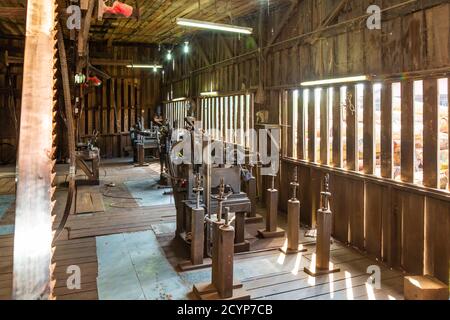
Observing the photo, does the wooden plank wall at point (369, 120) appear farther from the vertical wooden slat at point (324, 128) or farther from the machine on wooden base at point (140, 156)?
the machine on wooden base at point (140, 156)

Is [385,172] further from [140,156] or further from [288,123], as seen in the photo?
[140,156]

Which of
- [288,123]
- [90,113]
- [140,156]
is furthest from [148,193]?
[90,113]

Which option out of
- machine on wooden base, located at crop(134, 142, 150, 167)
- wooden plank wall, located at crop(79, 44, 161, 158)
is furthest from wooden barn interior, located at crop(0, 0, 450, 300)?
wooden plank wall, located at crop(79, 44, 161, 158)

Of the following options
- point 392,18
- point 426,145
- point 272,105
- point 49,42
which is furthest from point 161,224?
point 49,42

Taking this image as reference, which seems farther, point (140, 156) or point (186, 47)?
point (186, 47)

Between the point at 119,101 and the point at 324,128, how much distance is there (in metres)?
11.1

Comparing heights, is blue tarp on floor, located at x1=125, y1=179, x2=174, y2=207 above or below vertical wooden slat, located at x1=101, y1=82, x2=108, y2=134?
below

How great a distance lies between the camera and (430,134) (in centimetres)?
378

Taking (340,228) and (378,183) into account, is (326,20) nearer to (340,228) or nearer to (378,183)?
(378,183)

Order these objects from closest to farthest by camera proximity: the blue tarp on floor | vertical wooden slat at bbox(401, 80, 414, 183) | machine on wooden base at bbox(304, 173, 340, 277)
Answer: vertical wooden slat at bbox(401, 80, 414, 183) < machine on wooden base at bbox(304, 173, 340, 277) < the blue tarp on floor

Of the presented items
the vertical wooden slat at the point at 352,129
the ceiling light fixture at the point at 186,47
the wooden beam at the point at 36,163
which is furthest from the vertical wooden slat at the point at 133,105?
Result: the wooden beam at the point at 36,163

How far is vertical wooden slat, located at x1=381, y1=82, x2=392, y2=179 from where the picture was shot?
4.32m

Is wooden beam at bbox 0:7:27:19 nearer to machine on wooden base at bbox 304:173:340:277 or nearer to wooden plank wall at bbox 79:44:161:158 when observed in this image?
machine on wooden base at bbox 304:173:340:277

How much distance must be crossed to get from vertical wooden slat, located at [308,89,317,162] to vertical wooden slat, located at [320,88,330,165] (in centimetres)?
22
